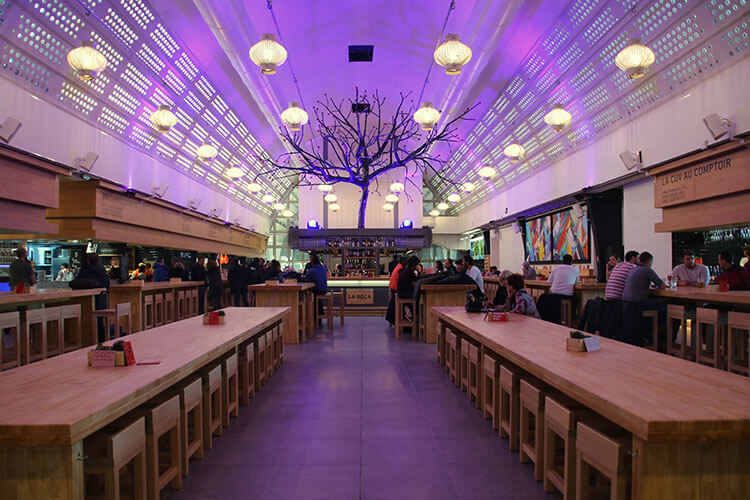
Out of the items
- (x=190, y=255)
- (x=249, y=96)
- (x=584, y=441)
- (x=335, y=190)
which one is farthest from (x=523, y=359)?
(x=335, y=190)

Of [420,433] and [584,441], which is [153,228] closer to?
[420,433]

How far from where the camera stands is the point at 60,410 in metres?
1.81

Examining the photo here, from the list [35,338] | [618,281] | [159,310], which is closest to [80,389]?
[35,338]

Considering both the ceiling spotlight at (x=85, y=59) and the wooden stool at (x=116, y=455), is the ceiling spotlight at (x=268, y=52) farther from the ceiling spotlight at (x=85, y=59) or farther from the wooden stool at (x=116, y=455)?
the wooden stool at (x=116, y=455)

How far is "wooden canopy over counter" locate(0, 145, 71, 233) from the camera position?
638 cm

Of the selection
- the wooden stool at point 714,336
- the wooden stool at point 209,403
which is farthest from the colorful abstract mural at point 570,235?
the wooden stool at point 209,403

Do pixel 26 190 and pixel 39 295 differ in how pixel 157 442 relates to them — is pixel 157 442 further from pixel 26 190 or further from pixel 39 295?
pixel 26 190

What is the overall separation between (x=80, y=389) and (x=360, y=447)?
1.86 meters

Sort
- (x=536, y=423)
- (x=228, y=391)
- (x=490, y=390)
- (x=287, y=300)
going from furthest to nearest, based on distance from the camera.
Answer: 1. (x=287, y=300)
2. (x=490, y=390)
3. (x=228, y=391)
4. (x=536, y=423)

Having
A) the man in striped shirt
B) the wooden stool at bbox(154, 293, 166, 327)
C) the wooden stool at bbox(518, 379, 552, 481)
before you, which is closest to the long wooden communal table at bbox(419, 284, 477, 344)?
the man in striped shirt

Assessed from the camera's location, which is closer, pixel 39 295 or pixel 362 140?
pixel 39 295

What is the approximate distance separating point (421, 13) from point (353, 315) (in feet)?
22.9

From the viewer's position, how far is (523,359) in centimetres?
278

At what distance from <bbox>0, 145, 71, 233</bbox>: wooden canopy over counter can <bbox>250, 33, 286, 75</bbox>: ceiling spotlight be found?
138 inches
